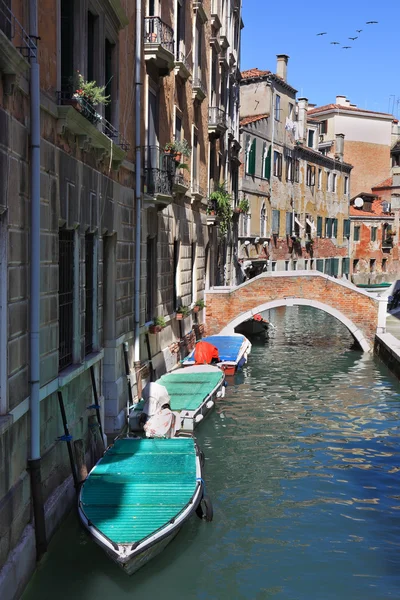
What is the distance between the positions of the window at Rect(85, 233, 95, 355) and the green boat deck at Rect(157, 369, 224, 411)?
275cm

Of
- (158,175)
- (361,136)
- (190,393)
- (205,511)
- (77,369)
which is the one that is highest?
(361,136)

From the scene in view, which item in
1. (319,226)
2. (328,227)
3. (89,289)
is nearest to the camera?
(89,289)

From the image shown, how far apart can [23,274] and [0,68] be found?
1.76 metres

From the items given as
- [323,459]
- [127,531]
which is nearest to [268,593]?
[127,531]

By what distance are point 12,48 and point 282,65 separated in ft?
98.6

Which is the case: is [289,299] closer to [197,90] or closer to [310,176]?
[197,90]

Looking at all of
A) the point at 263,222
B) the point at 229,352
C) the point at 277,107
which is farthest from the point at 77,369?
the point at 277,107

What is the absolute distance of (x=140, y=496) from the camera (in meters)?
7.51

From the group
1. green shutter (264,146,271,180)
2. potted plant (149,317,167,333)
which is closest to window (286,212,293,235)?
green shutter (264,146,271,180)

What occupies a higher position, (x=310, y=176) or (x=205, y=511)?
(x=310, y=176)

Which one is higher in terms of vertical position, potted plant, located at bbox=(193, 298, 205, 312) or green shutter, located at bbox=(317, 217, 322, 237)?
green shutter, located at bbox=(317, 217, 322, 237)

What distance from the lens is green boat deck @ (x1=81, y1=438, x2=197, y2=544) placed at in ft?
22.5

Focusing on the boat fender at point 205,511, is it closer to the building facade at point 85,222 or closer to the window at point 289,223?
the building facade at point 85,222

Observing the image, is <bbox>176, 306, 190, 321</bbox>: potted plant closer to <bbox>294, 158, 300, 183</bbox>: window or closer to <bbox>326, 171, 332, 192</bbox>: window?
<bbox>294, 158, 300, 183</bbox>: window
